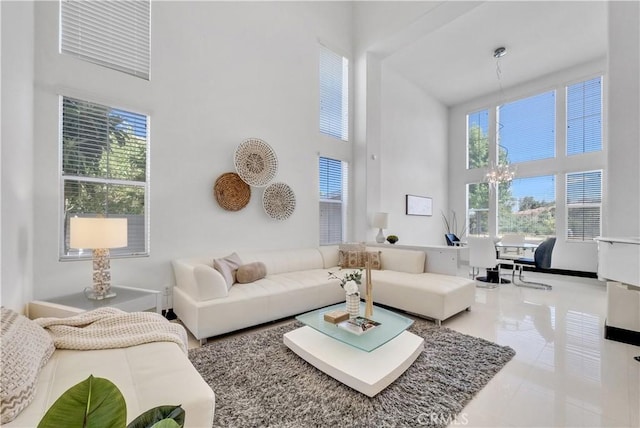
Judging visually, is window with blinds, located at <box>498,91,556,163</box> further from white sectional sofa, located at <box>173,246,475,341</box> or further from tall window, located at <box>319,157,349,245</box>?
white sectional sofa, located at <box>173,246,475,341</box>

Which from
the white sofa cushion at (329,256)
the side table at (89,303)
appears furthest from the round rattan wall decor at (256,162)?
the side table at (89,303)

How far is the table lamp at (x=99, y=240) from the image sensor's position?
7.11 feet

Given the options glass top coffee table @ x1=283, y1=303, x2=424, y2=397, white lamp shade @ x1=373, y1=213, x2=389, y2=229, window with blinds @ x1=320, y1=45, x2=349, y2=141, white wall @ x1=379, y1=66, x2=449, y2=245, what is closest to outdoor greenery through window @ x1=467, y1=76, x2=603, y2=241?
white wall @ x1=379, y1=66, x2=449, y2=245

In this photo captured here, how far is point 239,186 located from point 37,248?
2.06m

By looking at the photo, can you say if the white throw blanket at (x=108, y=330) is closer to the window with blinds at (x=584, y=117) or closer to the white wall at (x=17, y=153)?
the white wall at (x=17, y=153)

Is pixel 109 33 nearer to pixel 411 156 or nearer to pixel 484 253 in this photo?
pixel 411 156

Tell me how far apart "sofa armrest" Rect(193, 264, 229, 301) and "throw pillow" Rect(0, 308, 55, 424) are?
3.92 ft

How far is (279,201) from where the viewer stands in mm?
4141

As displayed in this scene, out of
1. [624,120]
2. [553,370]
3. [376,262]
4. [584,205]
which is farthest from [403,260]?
[584,205]

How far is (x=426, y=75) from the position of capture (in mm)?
6289

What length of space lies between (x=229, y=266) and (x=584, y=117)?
7624 mm

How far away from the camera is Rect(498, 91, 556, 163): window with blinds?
6.16m

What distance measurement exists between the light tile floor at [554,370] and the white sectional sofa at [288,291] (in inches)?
16.0

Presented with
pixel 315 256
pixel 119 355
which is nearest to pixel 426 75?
pixel 315 256
